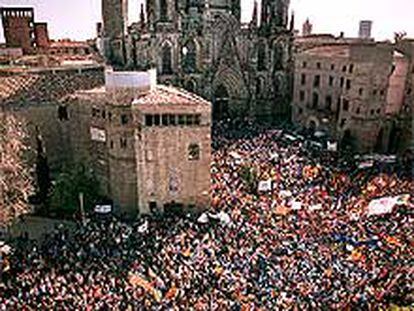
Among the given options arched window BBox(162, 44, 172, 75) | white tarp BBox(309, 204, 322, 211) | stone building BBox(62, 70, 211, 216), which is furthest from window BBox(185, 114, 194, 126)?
arched window BBox(162, 44, 172, 75)

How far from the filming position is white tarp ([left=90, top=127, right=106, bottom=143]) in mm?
31359

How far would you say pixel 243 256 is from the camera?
2377 centimetres

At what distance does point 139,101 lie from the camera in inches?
1123

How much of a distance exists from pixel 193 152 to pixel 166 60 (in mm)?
21902

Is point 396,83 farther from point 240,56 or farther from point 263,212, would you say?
point 263,212

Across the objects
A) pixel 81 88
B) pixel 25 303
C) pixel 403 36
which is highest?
pixel 403 36

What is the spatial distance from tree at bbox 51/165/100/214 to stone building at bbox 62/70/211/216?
1.55 m

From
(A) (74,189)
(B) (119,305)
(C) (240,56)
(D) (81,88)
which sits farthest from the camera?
(C) (240,56)

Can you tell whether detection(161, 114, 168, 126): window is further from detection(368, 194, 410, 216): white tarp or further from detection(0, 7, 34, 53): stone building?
detection(0, 7, 34, 53): stone building

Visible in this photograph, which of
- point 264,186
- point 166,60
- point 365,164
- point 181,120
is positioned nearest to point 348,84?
point 365,164

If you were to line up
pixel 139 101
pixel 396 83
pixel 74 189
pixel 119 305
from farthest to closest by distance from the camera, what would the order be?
pixel 396 83
pixel 74 189
pixel 139 101
pixel 119 305

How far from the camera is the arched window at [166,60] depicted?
48344 mm

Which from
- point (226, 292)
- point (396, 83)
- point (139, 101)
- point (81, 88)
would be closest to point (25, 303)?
point (226, 292)

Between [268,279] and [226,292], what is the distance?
238 cm
